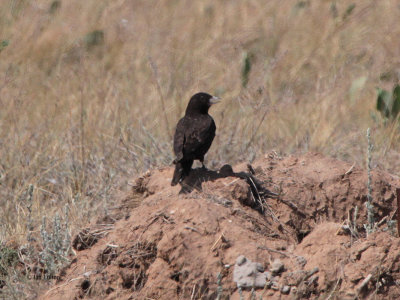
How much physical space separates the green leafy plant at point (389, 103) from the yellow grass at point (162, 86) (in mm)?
192

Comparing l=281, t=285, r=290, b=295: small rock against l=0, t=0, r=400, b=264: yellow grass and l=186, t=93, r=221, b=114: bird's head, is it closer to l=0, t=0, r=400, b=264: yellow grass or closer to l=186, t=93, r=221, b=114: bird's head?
l=0, t=0, r=400, b=264: yellow grass

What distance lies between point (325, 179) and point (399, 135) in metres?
2.39

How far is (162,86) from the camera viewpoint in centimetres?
868

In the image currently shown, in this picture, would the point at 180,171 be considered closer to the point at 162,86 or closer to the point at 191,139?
the point at 191,139

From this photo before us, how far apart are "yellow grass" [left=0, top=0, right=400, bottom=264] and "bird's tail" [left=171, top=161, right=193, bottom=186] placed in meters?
0.88

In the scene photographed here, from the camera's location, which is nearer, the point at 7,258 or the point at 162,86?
the point at 7,258

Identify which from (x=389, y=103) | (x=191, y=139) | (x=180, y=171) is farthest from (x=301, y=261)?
(x=389, y=103)

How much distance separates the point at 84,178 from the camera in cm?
648

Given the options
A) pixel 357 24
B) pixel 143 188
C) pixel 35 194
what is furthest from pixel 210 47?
pixel 143 188

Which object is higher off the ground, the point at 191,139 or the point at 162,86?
the point at 191,139

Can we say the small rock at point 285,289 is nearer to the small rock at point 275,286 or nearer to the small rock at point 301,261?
the small rock at point 275,286

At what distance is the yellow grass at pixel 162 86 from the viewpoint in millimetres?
6555

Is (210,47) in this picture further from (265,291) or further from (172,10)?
(265,291)

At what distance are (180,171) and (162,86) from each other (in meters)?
3.93
